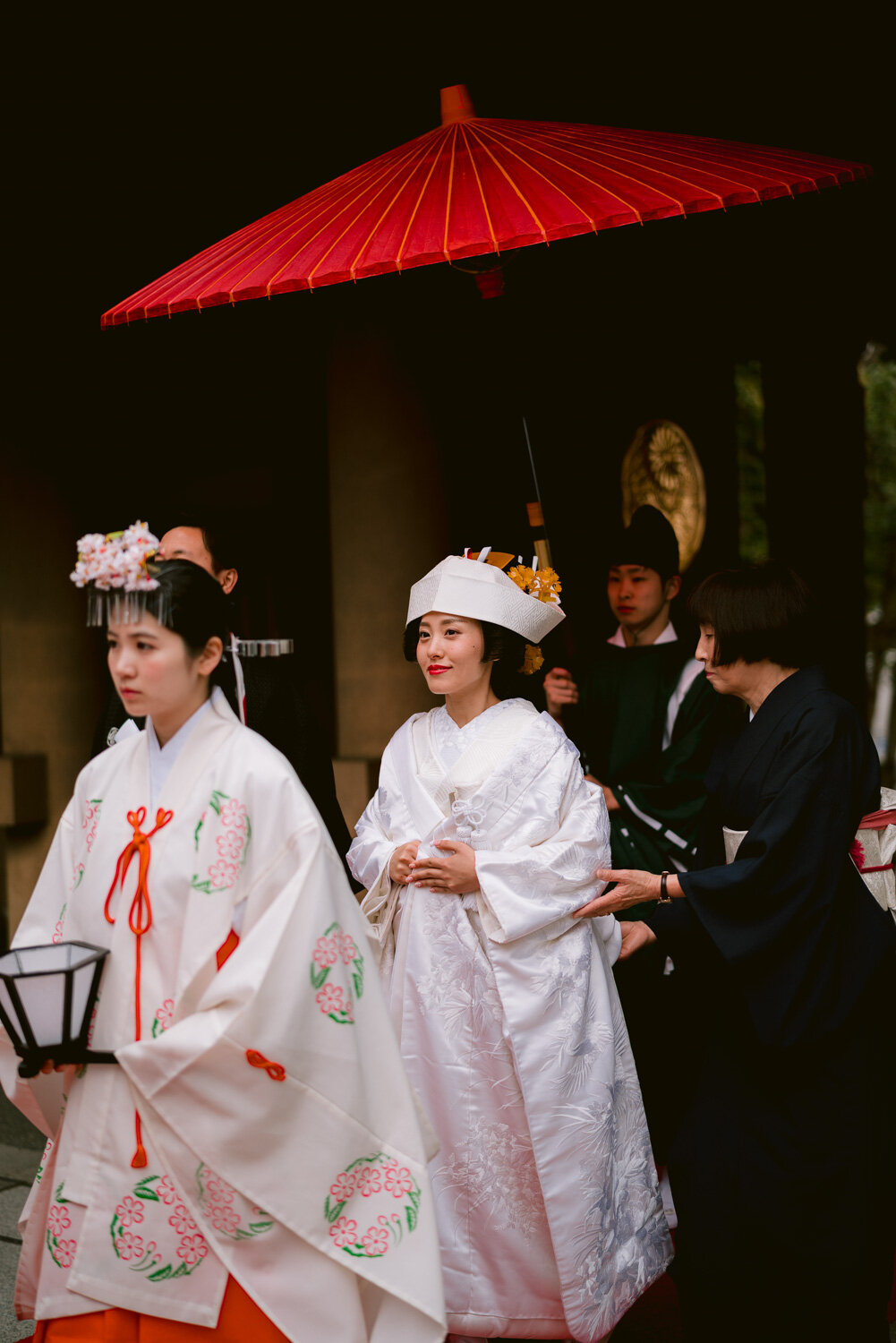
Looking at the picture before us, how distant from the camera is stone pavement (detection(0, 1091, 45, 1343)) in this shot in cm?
340

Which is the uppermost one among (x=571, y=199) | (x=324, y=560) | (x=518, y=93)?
(x=518, y=93)

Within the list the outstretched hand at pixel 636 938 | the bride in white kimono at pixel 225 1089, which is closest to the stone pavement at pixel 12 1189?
the bride in white kimono at pixel 225 1089

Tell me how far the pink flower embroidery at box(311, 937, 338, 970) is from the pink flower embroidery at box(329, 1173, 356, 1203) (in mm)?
384

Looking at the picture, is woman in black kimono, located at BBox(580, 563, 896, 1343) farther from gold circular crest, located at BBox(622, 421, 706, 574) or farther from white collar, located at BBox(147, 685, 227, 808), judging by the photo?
gold circular crest, located at BBox(622, 421, 706, 574)

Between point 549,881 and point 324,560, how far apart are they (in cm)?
339

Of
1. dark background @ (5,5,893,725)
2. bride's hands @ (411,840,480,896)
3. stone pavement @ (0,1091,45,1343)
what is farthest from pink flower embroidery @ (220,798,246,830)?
dark background @ (5,5,893,725)

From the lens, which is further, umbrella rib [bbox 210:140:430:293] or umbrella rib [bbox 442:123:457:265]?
umbrella rib [bbox 210:140:430:293]

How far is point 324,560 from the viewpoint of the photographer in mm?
6195

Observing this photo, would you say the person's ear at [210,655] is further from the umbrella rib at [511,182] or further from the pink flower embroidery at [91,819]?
the umbrella rib at [511,182]

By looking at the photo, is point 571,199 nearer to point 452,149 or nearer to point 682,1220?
point 452,149

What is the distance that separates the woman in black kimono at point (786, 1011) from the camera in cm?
287

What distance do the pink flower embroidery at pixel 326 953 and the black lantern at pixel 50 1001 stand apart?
0.38m

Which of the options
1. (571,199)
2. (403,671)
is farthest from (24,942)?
(403,671)

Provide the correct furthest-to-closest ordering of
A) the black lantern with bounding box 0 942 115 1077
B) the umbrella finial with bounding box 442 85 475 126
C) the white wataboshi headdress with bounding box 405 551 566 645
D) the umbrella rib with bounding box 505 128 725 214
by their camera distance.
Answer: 1. the umbrella finial with bounding box 442 85 475 126
2. the white wataboshi headdress with bounding box 405 551 566 645
3. the umbrella rib with bounding box 505 128 725 214
4. the black lantern with bounding box 0 942 115 1077
